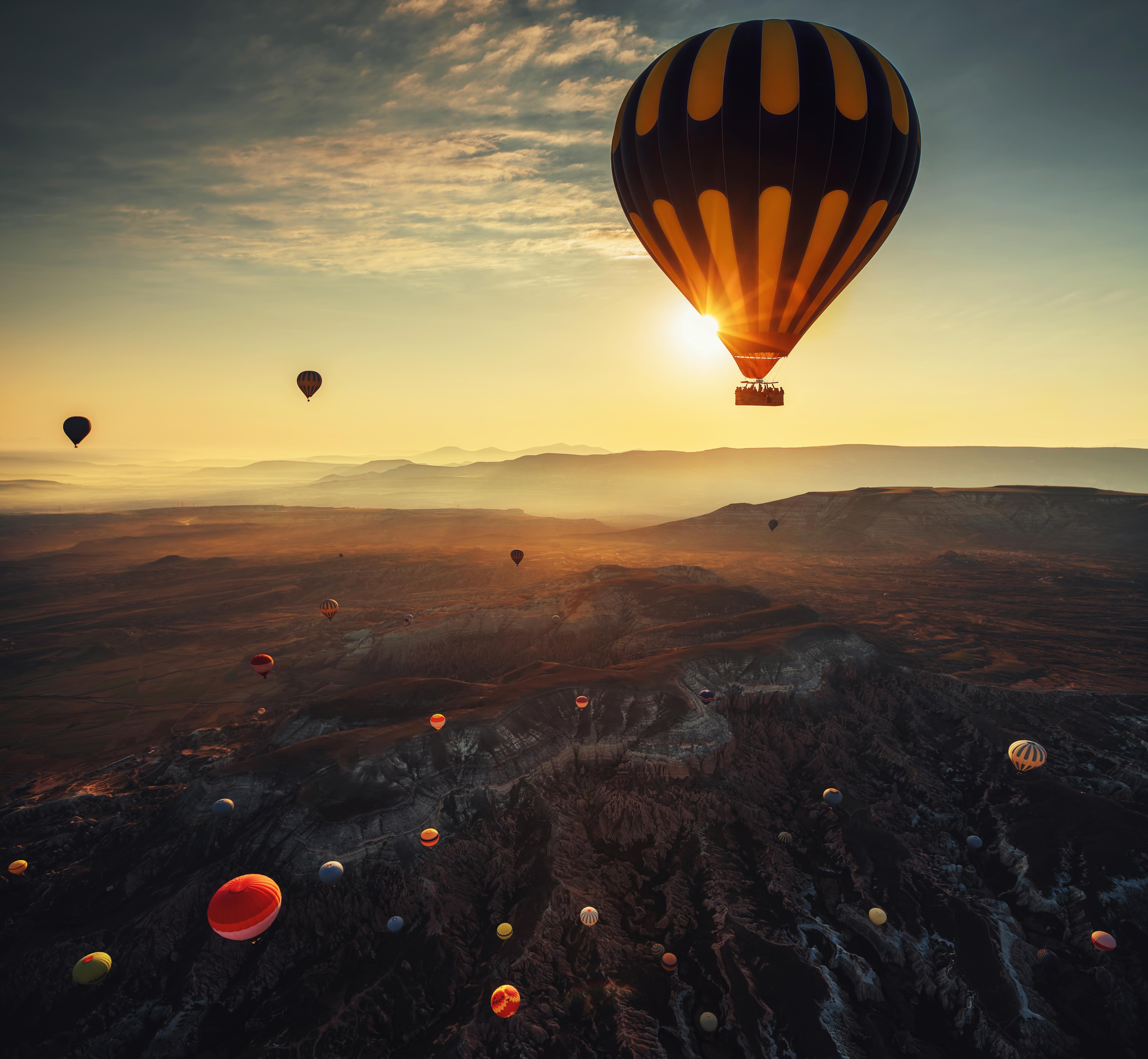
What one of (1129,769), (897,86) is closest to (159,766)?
(897,86)

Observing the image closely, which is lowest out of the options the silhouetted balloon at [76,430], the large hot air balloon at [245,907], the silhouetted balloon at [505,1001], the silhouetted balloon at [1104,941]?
the silhouetted balloon at [505,1001]

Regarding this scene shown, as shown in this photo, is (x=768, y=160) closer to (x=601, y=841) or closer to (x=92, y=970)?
(x=601, y=841)

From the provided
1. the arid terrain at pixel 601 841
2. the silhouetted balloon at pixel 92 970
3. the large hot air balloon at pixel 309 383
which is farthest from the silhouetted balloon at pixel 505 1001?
the large hot air balloon at pixel 309 383

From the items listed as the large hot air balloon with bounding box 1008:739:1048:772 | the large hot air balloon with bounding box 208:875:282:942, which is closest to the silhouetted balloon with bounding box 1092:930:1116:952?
the large hot air balloon with bounding box 1008:739:1048:772

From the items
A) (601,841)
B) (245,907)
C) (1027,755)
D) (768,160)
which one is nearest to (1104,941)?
(1027,755)

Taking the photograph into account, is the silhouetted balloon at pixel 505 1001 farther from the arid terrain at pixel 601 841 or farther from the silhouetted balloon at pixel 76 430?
the silhouetted balloon at pixel 76 430

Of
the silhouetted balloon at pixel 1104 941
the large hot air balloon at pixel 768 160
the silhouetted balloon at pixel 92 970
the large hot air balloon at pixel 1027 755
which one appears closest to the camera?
the large hot air balloon at pixel 768 160

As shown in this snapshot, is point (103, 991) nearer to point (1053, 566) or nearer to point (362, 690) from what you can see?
point (362, 690)

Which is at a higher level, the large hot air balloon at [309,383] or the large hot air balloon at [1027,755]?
the large hot air balloon at [309,383]
